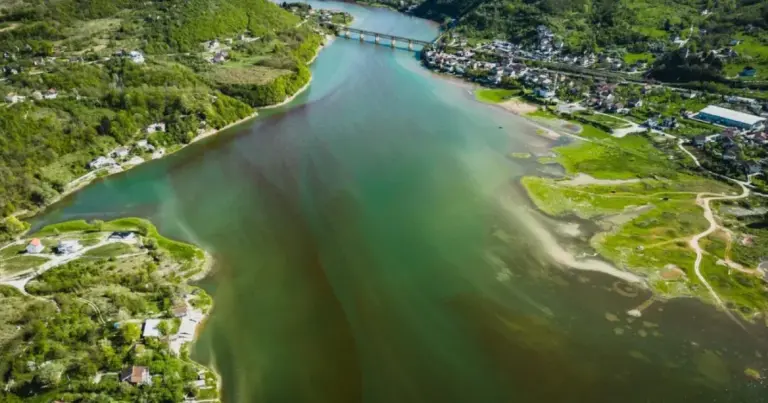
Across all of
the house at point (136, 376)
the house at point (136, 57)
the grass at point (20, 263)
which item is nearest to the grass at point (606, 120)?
the house at point (136, 376)

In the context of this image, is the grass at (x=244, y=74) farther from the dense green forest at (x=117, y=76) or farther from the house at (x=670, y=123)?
the house at (x=670, y=123)

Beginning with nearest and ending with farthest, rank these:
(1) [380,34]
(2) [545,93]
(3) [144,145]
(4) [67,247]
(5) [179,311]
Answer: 1. (5) [179,311]
2. (4) [67,247]
3. (3) [144,145]
4. (2) [545,93]
5. (1) [380,34]

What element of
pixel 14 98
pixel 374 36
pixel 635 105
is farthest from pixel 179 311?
pixel 374 36

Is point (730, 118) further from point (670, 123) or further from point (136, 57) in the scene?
point (136, 57)

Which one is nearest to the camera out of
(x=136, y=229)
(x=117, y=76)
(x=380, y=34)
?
(x=136, y=229)

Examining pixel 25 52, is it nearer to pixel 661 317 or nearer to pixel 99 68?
pixel 99 68

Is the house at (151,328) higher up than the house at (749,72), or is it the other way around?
the house at (749,72)

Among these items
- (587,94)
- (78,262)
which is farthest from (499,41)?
(78,262)
